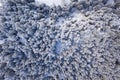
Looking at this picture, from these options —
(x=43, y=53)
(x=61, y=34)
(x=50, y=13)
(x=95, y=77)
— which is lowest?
(x=95, y=77)

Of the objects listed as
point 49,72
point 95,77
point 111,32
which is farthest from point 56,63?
point 111,32

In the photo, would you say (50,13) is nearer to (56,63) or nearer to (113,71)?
(56,63)

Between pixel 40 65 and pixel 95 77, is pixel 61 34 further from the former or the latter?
pixel 95 77

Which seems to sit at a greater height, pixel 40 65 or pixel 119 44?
pixel 119 44

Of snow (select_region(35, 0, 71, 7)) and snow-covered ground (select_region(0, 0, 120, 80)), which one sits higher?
snow (select_region(35, 0, 71, 7))

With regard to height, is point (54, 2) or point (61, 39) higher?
point (54, 2)

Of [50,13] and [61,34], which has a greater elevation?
[50,13]

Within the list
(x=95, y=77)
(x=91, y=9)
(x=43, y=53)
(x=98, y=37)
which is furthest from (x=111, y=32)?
(x=43, y=53)

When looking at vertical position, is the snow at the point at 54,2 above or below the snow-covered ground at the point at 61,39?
above
